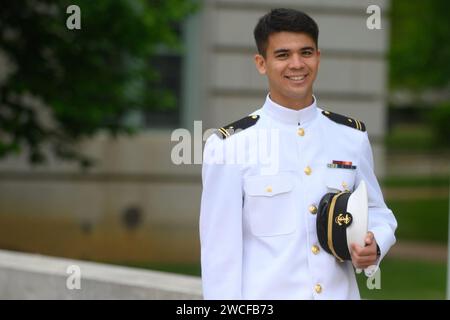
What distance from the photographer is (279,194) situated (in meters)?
3.62

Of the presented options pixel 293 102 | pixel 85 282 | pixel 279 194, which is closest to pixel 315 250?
pixel 279 194

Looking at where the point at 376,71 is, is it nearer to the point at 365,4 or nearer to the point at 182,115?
the point at 365,4

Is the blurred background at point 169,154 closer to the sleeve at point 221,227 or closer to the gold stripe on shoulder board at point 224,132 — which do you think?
the gold stripe on shoulder board at point 224,132

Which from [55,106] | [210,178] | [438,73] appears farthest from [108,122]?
[438,73]

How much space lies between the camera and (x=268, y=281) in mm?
3549

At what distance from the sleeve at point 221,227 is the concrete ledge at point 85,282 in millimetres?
2136

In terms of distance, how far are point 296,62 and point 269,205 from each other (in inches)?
20.6

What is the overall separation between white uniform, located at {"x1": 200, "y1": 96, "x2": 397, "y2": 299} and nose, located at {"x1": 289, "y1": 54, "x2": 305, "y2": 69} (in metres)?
0.20

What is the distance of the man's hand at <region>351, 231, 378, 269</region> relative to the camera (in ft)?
11.1

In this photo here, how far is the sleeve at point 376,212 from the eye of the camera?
11.7 ft
